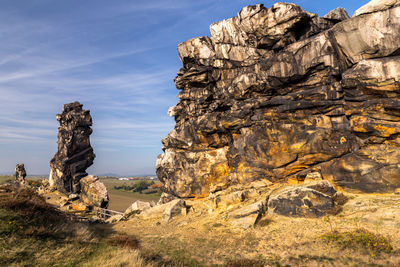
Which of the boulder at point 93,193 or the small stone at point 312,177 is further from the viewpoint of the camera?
the boulder at point 93,193

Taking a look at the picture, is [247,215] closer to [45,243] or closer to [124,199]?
[45,243]

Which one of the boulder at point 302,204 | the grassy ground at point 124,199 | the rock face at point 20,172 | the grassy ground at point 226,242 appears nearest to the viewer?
the grassy ground at point 226,242

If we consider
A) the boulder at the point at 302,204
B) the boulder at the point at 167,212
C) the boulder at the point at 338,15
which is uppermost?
the boulder at the point at 338,15

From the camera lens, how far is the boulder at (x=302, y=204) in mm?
19469

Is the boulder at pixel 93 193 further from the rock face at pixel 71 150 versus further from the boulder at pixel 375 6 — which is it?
the boulder at pixel 375 6

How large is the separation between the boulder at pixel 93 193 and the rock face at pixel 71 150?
13.3 ft

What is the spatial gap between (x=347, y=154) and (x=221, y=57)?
24.5m

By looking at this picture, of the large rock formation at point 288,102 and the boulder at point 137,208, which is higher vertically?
the large rock formation at point 288,102

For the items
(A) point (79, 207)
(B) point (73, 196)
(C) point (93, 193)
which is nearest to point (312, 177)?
(C) point (93, 193)

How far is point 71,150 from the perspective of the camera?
4853 cm

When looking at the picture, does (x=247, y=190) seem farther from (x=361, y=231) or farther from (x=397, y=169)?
(x=397, y=169)

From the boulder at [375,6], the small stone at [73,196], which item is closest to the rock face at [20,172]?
the small stone at [73,196]

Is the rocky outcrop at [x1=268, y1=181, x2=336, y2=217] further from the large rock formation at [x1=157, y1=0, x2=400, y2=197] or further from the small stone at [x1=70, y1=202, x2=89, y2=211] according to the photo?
the small stone at [x1=70, y1=202, x2=89, y2=211]

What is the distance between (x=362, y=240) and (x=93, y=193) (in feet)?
144
